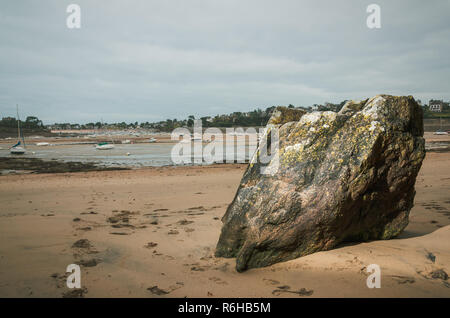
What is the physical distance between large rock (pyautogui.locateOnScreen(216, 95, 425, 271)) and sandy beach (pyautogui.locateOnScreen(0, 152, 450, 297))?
0.78 feet

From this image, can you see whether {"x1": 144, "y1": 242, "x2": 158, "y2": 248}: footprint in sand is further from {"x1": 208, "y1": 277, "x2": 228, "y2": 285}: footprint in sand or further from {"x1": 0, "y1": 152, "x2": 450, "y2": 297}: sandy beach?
{"x1": 208, "y1": 277, "x2": 228, "y2": 285}: footprint in sand

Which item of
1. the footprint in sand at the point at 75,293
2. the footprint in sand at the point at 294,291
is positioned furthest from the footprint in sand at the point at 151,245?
the footprint in sand at the point at 294,291

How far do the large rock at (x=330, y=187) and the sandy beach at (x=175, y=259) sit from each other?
0.24 metres

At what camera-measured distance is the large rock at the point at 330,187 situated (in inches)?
159

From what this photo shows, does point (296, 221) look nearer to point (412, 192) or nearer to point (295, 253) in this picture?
point (295, 253)

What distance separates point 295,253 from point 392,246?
4.72 feet

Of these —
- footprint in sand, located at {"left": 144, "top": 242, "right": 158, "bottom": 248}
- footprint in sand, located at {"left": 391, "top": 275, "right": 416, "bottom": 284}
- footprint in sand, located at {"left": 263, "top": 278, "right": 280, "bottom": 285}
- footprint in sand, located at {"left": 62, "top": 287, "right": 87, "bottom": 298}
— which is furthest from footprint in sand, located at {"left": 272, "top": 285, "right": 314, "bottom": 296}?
footprint in sand, located at {"left": 144, "top": 242, "right": 158, "bottom": 248}

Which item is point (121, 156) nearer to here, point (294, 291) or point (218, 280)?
point (218, 280)

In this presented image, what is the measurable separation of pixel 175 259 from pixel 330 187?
8.73 ft

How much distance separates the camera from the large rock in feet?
13.3

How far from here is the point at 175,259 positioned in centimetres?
479

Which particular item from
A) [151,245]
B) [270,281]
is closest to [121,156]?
[151,245]

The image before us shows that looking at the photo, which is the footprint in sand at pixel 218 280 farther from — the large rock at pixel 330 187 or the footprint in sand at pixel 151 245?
the footprint in sand at pixel 151 245
